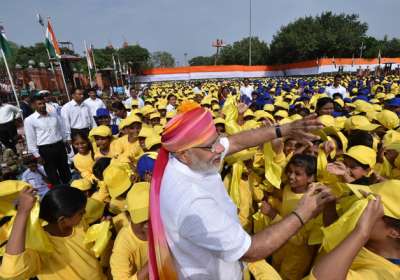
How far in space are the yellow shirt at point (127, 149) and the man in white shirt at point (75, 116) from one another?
2.41m

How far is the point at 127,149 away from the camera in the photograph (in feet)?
15.1

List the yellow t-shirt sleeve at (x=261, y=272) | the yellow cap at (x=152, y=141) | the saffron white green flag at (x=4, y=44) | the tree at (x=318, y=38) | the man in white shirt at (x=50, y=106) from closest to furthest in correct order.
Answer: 1. the yellow t-shirt sleeve at (x=261, y=272)
2. the yellow cap at (x=152, y=141)
3. the man in white shirt at (x=50, y=106)
4. the saffron white green flag at (x=4, y=44)
5. the tree at (x=318, y=38)

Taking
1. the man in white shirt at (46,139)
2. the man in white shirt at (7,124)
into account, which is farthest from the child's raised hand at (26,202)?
the man in white shirt at (7,124)

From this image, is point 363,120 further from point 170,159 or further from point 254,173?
point 170,159

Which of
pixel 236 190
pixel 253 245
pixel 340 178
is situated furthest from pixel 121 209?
pixel 340 178

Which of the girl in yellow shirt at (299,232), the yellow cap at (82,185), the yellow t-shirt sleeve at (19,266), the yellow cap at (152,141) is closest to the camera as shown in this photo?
the yellow t-shirt sleeve at (19,266)

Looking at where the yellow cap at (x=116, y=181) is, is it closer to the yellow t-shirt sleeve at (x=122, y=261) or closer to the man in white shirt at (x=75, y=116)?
the yellow t-shirt sleeve at (x=122, y=261)

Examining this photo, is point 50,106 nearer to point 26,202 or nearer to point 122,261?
point 26,202

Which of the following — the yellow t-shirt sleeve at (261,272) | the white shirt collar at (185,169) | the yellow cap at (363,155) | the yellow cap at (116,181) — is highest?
the white shirt collar at (185,169)

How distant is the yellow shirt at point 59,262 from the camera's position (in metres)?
1.61

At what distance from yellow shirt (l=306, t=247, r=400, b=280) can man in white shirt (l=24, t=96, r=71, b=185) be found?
5.49 m

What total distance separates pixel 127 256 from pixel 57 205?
636 millimetres

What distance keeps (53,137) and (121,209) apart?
3.46 metres

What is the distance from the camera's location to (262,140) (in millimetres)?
2281
